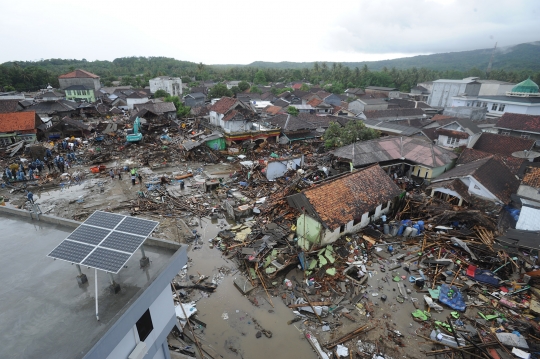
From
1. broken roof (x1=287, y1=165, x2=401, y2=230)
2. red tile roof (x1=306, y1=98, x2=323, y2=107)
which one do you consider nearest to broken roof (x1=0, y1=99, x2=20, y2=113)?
broken roof (x1=287, y1=165, x2=401, y2=230)

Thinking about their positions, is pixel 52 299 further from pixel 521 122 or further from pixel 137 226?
pixel 521 122

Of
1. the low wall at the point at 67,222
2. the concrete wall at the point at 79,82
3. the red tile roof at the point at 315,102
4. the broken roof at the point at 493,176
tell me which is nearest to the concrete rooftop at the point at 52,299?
the low wall at the point at 67,222

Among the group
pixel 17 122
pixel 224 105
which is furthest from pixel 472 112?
pixel 17 122

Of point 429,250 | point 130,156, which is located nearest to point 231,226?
point 429,250


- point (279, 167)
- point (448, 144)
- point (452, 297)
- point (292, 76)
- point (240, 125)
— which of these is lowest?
point (452, 297)

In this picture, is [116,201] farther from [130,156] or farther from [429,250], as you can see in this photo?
[429,250]

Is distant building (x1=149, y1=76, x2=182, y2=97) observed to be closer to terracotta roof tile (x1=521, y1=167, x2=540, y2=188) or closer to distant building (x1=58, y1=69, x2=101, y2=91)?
distant building (x1=58, y1=69, x2=101, y2=91)
